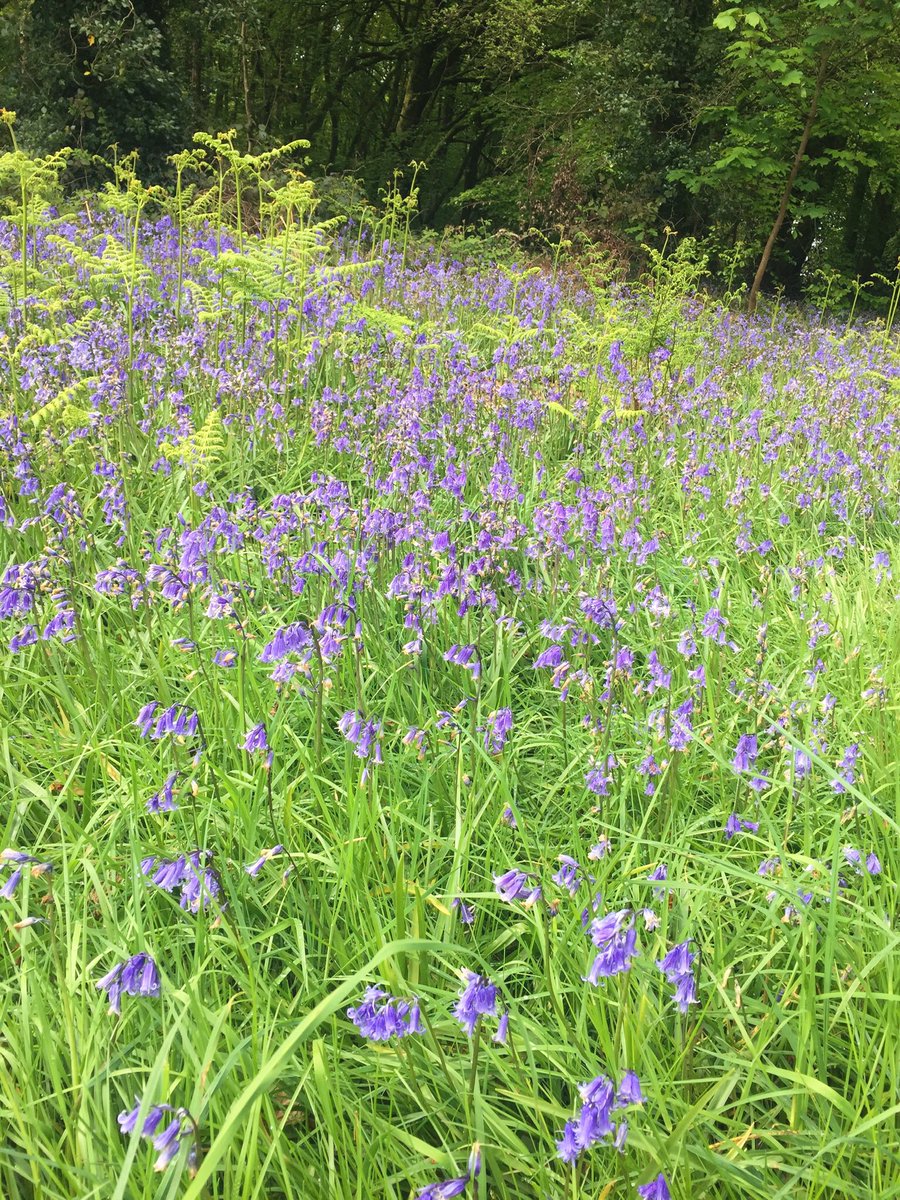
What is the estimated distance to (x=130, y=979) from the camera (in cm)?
126

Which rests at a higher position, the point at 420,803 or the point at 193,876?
the point at 193,876

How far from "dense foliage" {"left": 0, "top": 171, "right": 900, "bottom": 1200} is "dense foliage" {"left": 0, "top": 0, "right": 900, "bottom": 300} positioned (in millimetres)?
6666

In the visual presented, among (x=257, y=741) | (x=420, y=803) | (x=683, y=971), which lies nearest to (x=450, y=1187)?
(x=683, y=971)

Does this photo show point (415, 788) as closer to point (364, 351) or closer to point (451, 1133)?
point (451, 1133)

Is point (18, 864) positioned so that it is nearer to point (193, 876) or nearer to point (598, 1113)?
point (193, 876)

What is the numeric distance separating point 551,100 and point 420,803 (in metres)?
19.7

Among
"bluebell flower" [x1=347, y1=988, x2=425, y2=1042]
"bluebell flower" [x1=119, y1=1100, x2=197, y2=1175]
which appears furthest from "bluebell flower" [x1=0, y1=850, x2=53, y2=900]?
"bluebell flower" [x1=347, y1=988, x2=425, y2=1042]

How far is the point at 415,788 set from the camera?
2369 millimetres

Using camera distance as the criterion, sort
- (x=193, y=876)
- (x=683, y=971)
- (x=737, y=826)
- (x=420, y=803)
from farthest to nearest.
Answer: (x=420, y=803)
(x=737, y=826)
(x=193, y=876)
(x=683, y=971)

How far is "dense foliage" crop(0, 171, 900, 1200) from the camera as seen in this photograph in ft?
4.59

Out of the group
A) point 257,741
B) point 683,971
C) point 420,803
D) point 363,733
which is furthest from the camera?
point 420,803

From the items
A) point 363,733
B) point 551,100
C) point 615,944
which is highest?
point 551,100

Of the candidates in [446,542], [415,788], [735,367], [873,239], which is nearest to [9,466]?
[446,542]

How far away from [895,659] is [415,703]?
1.72 meters
